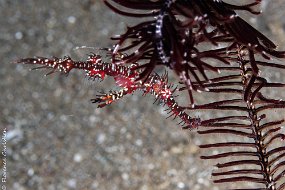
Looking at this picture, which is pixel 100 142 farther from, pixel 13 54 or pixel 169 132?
pixel 13 54

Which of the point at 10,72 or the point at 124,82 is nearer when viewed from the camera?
the point at 124,82

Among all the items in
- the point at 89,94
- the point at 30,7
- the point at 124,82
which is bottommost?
the point at 124,82

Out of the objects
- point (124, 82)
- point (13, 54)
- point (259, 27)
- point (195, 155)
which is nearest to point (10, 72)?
point (13, 54)

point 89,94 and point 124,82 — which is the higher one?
point 89,94

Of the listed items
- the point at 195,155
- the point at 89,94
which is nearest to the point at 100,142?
the point at 89,94

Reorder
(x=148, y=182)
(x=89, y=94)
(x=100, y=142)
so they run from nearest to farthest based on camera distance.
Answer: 1. (x=148, y=182)
2. (x=100, y=142)
3. (x=89, y=94)

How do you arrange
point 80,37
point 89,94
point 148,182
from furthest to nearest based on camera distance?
point 80,37
point 89,94
point 148,182

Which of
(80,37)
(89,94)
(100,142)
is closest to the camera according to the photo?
(100,142)

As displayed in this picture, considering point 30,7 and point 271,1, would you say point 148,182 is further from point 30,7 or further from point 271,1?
point 30,7

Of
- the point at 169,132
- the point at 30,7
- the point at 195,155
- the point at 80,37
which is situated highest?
the point at 30,7
